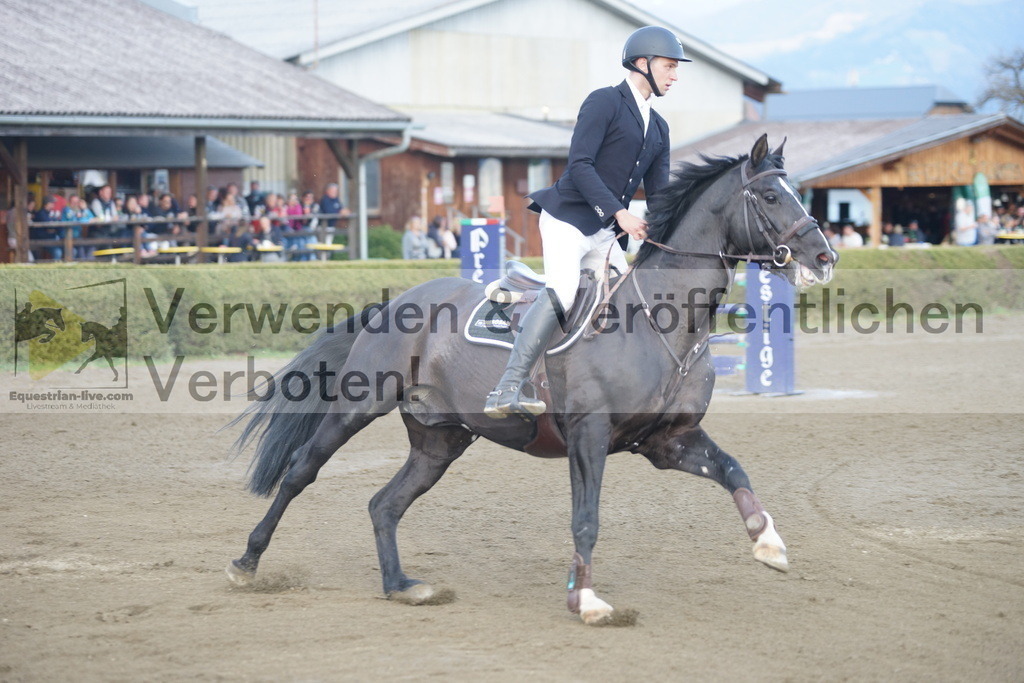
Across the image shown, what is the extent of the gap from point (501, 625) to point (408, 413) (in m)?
1.46

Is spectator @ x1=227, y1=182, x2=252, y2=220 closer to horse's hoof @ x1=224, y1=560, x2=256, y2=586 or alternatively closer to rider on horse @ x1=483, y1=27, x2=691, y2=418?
horse's hoof @ x1=224, y1=560, x2=256, y2=586

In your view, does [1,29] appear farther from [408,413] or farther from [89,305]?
[408,413]

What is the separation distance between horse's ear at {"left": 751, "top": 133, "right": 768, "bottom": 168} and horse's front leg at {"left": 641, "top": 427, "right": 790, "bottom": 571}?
4.35 ft

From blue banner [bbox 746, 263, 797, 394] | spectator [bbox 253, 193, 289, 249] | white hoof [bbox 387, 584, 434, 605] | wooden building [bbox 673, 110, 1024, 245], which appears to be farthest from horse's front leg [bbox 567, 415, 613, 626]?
wooden building [bbox 673, 110, 1024, 245]

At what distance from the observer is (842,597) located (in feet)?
18.3

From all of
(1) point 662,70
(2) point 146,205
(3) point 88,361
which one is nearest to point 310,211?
(2) point 146,205

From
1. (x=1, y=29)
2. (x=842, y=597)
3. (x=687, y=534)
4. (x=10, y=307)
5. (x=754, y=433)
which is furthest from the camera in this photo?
(x=1, y=29)

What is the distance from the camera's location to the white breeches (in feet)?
18.4

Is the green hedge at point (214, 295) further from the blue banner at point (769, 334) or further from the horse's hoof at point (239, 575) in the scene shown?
the horse's hoof at point (239, 575)

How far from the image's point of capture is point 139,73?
20422mm

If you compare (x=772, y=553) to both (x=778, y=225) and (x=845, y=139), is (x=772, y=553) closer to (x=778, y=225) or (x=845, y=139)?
(x=778, y=225)

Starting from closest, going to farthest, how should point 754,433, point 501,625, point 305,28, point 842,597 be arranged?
point 501,625 → point 842,597 → point 754,433 → point 305,28

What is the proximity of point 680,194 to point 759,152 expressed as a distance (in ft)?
1.50

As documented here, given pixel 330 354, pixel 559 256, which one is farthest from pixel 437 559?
pixel 559 256
